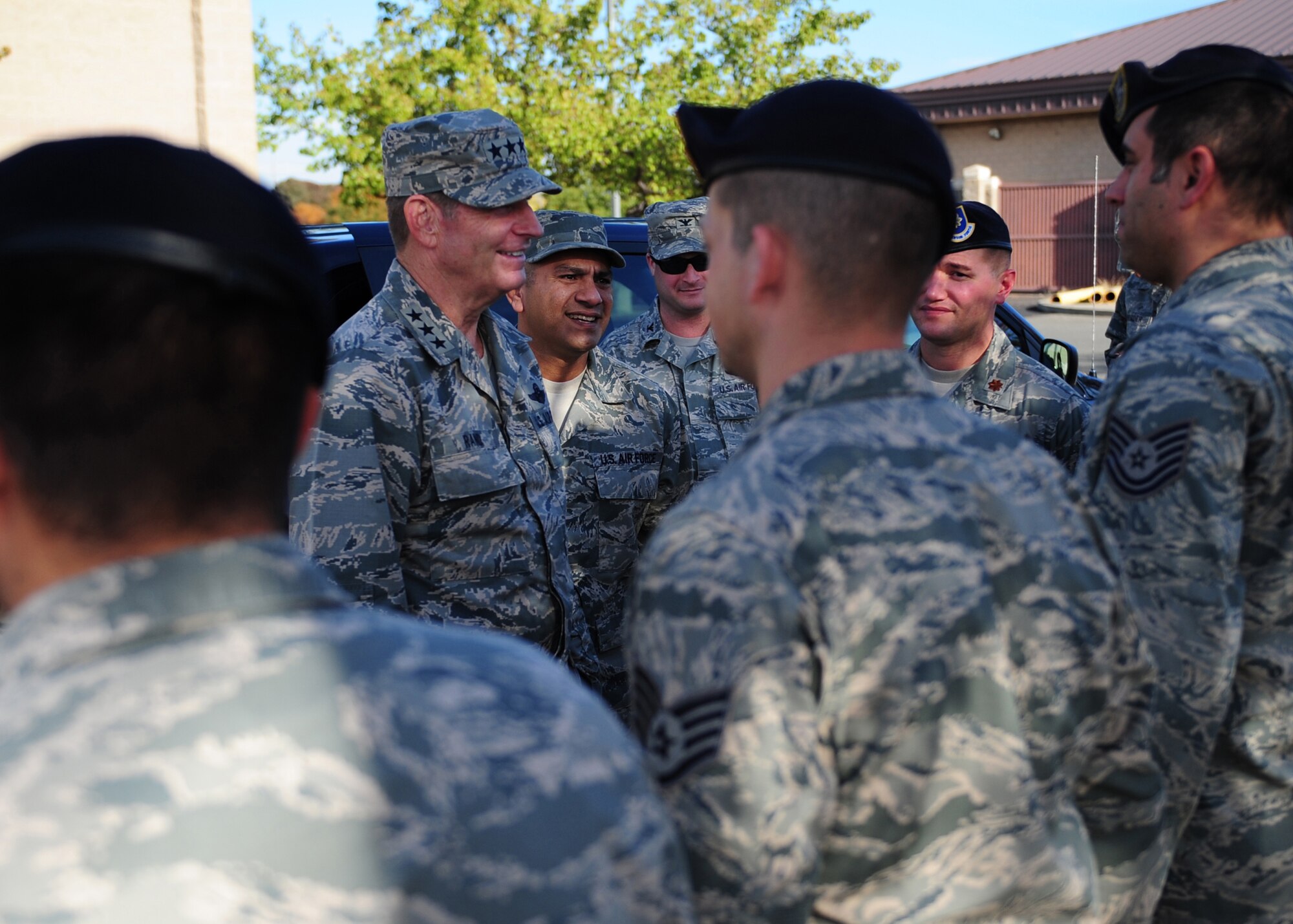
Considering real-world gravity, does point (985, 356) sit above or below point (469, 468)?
above

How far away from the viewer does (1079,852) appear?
1.48m

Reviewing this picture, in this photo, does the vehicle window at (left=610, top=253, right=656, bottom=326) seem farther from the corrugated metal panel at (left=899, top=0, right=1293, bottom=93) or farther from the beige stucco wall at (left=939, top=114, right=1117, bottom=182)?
the beige stucco wall at (left=939, top=114, right=1117, bottom=182)

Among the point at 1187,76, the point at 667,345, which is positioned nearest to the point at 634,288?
the point at 667,345

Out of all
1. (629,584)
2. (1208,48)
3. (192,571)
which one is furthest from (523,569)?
(192,571)

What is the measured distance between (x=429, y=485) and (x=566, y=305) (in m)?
1.72

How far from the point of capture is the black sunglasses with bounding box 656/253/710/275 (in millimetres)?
5332

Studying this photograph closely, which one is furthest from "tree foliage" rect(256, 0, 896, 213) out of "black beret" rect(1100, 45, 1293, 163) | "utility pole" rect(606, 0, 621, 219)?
"black beret" rect(1100, 45, 1293, 163)

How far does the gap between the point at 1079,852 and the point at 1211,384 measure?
0.84 meters

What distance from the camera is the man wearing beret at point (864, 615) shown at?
1.28m

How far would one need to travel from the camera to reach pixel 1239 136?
2.13 meters

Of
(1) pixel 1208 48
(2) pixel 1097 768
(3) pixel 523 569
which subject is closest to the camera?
(2) pixel 1097 768

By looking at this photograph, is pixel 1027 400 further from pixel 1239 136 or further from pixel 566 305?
pixel 1239 136

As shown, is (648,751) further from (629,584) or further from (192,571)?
(629,584)

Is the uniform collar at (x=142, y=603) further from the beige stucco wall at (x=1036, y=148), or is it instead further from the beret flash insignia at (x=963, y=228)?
the beige stucco wall at (x=1036, y=148)
